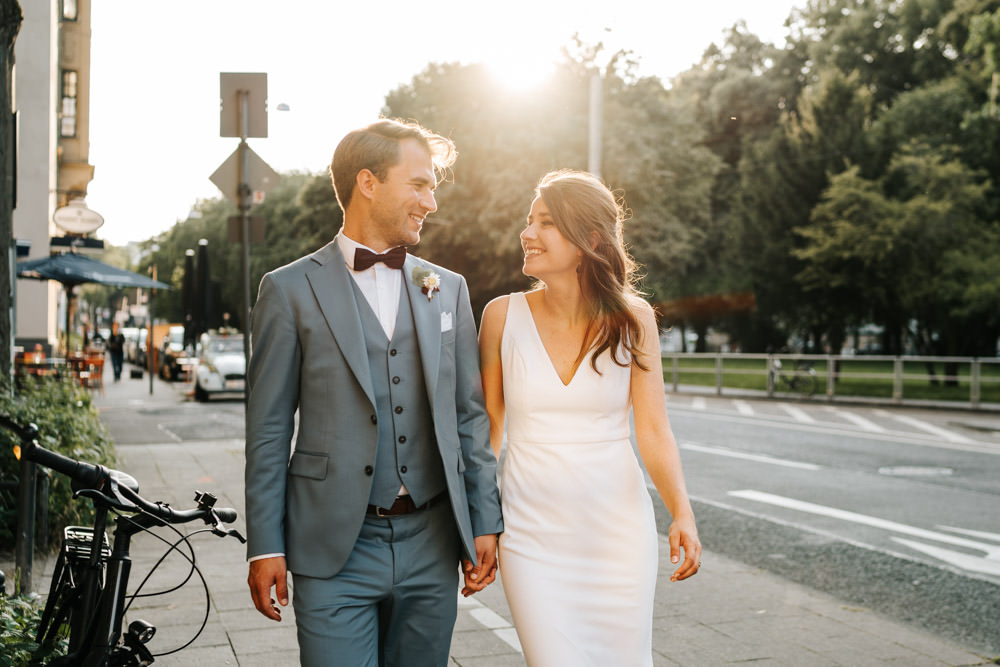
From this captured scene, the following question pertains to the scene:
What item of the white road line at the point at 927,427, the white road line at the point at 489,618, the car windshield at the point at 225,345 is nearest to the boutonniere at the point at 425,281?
the white road line at the point at 489,618

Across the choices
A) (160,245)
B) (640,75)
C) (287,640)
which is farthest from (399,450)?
(160,245)

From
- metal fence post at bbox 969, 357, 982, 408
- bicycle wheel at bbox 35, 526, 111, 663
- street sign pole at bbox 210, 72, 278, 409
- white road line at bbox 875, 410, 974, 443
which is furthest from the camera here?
metal fence post at bbox 969, 357, 982, 408

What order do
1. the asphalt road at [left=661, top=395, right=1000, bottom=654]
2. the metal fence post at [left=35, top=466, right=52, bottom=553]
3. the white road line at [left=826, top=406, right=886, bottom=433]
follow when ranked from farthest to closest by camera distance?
the white road line at [left=826, top=406, right=886, bottom=433]
the asphalt road at [left=661, top=395, right=1000, bottom=654]
the metal fence post at [left=35, top=466, right=52, bottom=553]

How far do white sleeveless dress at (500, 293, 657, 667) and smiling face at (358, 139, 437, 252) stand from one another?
22.0 inches

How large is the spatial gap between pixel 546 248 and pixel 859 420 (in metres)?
17.0

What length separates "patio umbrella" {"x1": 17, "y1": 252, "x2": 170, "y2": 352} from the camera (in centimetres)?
1812

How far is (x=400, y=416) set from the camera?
260 centimetres

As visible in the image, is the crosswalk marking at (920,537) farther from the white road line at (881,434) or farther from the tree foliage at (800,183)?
the tree foliage at (800,183)

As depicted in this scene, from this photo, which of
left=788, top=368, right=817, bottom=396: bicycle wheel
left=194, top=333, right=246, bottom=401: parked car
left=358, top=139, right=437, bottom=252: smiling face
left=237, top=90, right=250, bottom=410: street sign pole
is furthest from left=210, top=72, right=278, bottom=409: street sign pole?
left=788, top=368, right=817, bottom=396: bicycle wheel

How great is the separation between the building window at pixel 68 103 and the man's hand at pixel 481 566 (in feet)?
104

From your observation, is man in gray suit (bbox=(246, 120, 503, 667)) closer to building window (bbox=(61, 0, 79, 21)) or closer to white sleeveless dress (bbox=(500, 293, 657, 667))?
white sleeveless dress (bbox=(500, 293, 657, 667))

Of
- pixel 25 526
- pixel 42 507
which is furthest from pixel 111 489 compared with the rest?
pixel 42 507

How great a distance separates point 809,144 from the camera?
1405 inches

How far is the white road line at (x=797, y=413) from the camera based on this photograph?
18541 mm
